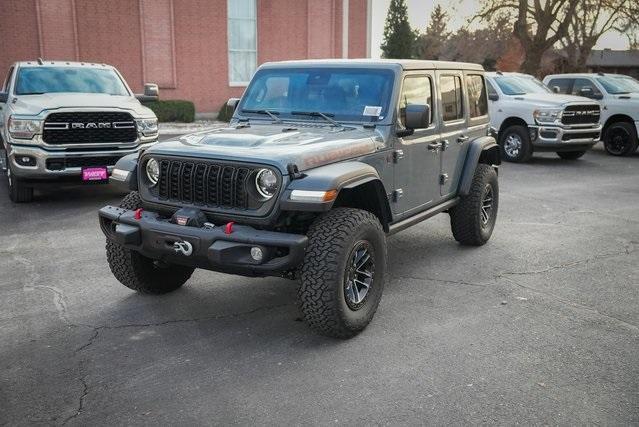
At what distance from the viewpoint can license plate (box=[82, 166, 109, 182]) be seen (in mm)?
8320

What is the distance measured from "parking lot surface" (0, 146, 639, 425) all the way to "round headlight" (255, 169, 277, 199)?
1056 mm

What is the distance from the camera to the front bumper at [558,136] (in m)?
13.2

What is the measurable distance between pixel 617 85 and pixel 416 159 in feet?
42.8

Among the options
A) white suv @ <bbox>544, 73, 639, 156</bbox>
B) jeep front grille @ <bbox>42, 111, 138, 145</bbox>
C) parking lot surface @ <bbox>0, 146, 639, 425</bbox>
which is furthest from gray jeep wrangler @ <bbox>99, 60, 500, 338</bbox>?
white suv @ <bbox>544, 73, 639, 156</bbox>

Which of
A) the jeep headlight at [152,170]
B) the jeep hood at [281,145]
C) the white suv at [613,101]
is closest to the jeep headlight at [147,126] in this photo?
the jeep hood at [281,145]

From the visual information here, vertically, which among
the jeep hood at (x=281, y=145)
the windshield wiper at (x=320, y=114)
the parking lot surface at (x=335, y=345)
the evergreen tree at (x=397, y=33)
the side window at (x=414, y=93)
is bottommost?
the parking lot surface at (x=335, y=345)

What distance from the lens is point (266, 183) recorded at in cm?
400

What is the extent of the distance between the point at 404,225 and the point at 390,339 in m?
1.24

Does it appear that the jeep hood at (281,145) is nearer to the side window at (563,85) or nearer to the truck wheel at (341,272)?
the truck wheel at (341,272)

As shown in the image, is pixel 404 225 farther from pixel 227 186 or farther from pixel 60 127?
pixel 60 127

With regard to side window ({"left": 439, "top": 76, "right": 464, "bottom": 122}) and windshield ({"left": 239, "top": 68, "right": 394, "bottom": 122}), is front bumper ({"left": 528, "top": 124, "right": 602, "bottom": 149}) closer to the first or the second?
side window ({"left": 439, "top": 76, "right": 464, "bottom": 122})

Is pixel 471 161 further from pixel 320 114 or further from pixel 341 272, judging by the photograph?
pixel 341 272

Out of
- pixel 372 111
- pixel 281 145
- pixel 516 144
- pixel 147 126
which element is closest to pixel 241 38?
pixel 516 144

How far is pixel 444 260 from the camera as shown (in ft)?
20.4
